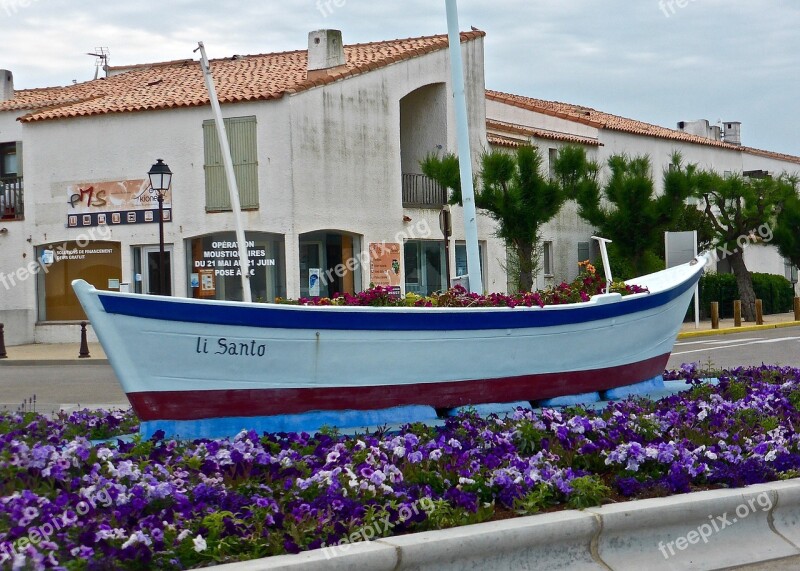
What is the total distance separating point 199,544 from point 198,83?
90.1ft

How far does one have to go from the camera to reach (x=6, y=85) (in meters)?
34.5

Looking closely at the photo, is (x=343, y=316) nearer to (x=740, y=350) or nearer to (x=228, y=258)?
(x=740, y=350)

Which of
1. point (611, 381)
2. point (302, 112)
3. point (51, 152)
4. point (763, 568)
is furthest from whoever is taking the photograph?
point (51, 152)

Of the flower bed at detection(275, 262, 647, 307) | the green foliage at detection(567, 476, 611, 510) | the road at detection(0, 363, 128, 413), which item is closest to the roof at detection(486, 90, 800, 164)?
the road at detection(0, 363, 128, 413)

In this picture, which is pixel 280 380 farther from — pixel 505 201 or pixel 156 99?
pixel 156 99

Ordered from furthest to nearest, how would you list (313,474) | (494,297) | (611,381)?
(611,381) < (494,297) < (313,474)

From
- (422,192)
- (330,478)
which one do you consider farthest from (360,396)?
(422,192)

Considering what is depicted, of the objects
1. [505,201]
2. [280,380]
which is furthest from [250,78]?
[280,380]

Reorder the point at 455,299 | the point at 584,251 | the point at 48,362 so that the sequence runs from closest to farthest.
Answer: the point at 455,299 < the point at 48,362 < the point at 584,251

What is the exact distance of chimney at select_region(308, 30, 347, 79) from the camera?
3061cm

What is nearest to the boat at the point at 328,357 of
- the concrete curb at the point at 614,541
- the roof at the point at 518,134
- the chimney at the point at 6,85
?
the concrete curb at the point at 614,541

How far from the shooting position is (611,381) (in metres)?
11.4

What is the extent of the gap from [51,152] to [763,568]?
2718cm

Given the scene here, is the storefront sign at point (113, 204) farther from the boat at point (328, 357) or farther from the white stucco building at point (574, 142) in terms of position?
the boat at point (328, 357)
